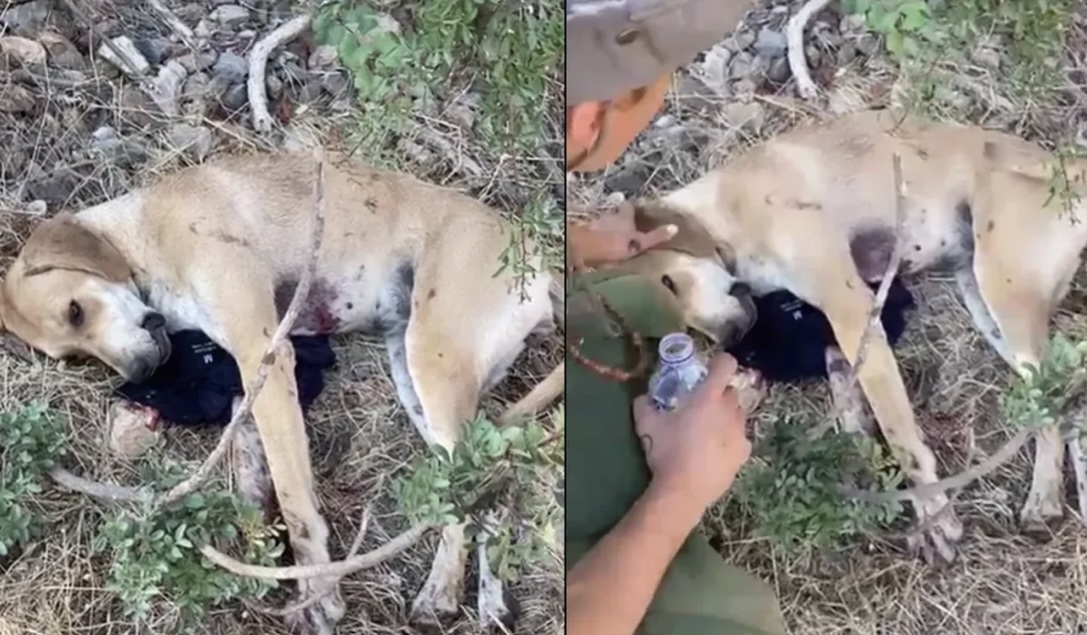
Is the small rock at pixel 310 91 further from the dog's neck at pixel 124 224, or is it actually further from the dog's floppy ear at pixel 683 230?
the dog's floppy ear at pixel 683 230

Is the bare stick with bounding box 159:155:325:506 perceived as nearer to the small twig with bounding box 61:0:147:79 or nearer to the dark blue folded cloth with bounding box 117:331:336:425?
the dark blue folded cloth with bounding box 117:331:336:425

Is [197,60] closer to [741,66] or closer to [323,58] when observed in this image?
[323,58]

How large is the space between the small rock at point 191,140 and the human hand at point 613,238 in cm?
42

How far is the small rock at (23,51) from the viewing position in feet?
4.77

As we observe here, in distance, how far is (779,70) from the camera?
151 cm

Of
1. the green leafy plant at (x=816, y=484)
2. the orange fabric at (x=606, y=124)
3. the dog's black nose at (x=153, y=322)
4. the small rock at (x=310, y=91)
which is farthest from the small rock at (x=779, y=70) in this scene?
the dog's black nose at (x=153, y=322)

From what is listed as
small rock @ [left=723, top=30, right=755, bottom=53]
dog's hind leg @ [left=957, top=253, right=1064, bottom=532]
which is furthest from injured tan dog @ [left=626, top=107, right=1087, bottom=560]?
small rock @ [left=723, top=30, right=755, bottom=53]

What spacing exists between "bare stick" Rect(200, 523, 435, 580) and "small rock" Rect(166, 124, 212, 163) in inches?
17.1

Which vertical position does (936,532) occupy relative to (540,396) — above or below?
below

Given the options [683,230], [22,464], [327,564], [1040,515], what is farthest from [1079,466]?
[22,464]

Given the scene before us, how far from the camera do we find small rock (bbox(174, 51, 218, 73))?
1.48 m

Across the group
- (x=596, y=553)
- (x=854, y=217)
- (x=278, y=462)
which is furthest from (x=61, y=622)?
(x=854, y=217)

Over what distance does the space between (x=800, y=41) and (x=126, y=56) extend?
2.45 ft

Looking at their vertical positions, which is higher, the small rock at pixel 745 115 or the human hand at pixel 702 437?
the small rock at pixel 745 115
